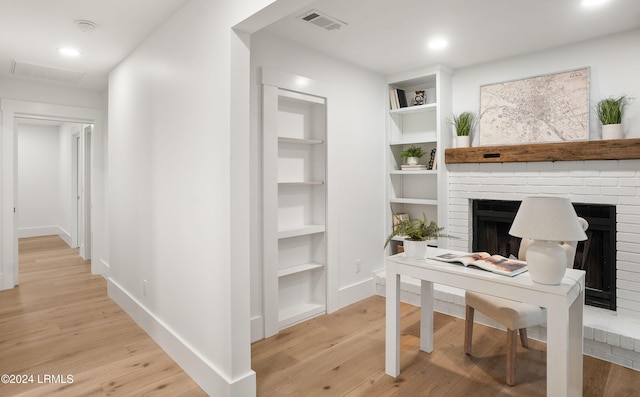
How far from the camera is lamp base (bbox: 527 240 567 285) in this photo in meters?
1.76

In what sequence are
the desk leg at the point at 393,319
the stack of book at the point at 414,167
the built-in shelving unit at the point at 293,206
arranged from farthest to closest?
the stack of book at the point at 414,167 → the built-in shelving unit at the point at 293,206 → the desk leg at the point at 393,319

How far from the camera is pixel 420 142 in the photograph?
3910 millimetres

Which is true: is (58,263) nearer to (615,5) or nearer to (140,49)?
(140,49)

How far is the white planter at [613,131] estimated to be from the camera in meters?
2.82

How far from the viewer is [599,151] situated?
9.46 ft

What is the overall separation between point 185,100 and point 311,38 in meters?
1.24

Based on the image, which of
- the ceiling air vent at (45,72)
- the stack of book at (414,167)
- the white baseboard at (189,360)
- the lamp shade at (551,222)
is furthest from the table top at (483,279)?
the ceiling air vent at (45,72)

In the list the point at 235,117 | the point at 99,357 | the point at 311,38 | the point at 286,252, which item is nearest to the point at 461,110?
the point at 311,38

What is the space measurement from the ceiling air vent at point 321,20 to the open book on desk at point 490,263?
183 centimetres

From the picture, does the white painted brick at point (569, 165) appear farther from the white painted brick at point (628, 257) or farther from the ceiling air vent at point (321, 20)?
the ceiling air vent at point (321, 20)

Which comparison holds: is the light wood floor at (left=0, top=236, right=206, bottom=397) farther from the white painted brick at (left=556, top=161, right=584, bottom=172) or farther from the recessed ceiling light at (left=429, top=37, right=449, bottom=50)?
the white painted brick at (left=556, top=161, right=584, bottom=172)

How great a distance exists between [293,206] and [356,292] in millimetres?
1167

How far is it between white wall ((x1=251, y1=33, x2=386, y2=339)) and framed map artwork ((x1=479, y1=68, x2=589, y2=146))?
1.11 m

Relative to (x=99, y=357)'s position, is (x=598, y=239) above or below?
above
